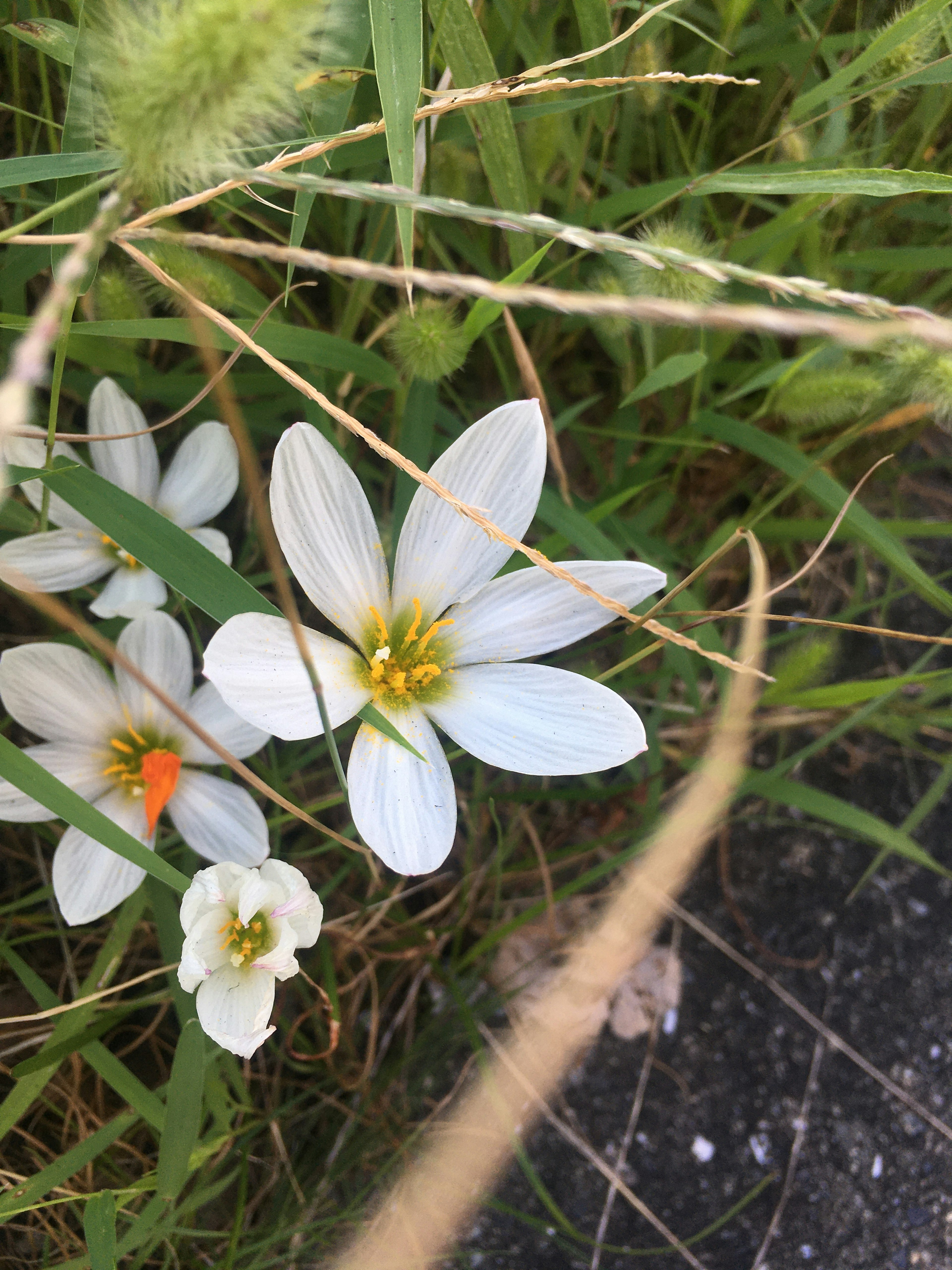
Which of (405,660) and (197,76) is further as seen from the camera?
(405,660)

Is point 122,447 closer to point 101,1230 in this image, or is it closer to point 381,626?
point 381,626

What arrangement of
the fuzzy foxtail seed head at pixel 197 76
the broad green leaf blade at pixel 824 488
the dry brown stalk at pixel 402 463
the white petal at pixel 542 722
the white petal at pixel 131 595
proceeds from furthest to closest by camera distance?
1. the broad green leaf blade at pixel 824 488
2. the white petal at pixel 131 595
3. the white petal at pixel 542 722
4. the dry brown stalk at pixel 402 463
5. the fuzzy foxtail seed head at pixel 197 76

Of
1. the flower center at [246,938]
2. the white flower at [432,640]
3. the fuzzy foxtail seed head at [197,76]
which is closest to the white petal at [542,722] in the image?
the white flower at [432,640]

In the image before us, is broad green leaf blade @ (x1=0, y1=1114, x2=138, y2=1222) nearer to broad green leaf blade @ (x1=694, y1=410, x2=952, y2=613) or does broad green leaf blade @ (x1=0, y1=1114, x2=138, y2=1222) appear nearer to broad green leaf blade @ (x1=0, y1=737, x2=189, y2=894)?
broad green leaf blade @ (x1=0, y1=737, x2=189, y2=894)

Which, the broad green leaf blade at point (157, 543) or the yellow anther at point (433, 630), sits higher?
the broad green leaf blade at point (157, 543)

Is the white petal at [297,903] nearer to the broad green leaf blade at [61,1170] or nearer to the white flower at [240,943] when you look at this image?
the white flower at [240,943]

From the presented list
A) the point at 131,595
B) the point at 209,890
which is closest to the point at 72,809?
the point at 209,890

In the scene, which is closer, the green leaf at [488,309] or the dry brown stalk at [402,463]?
the dry brown stalk at [402,463]
